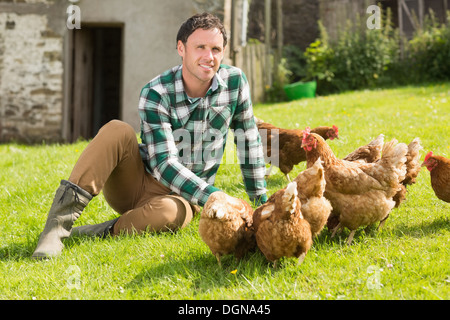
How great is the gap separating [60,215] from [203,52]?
1489mm

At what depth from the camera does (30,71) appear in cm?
925

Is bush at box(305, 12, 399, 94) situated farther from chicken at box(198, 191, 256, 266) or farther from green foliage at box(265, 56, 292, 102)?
chicken at box(198, 191, 256, 266)

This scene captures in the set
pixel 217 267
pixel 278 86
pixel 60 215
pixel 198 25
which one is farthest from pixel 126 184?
pixel 278 86

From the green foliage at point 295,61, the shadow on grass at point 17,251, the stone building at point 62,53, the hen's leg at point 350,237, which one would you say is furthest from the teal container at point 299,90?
the shadow on grass at point 17,251

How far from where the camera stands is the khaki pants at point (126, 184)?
321 cm

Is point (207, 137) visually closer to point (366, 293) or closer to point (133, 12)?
point (366, 293)

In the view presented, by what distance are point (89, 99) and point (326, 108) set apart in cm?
546

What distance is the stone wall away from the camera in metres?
9.13

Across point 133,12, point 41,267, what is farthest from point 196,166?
point 133,12

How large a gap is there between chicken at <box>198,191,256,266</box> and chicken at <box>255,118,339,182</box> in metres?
1.95

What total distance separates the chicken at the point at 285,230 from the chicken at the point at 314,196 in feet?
0.36

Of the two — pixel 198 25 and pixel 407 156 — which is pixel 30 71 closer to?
pixel 198 25
